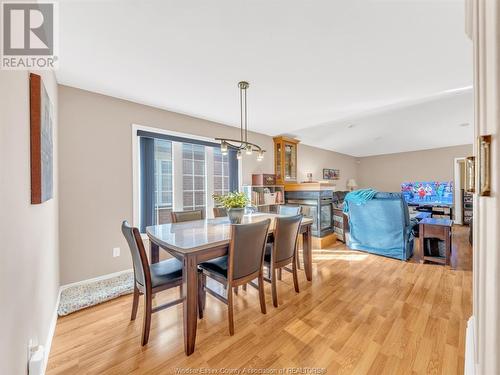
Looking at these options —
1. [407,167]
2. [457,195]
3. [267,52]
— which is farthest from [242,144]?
[457,195]

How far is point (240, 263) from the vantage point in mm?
1875

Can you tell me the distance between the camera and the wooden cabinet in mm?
5062

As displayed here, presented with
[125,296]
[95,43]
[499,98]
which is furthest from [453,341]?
[95,43]

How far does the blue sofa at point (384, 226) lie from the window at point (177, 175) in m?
2.36

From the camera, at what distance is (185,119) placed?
356 cm

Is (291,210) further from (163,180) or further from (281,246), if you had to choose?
(163,180)

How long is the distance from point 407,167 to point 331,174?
8.82 ft

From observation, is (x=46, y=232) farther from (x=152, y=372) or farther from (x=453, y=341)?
(x=453, y=341)

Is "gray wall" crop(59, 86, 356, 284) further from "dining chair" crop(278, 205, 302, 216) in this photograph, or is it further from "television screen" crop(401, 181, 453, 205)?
"television screen" crop(401, 181, 453, 205)

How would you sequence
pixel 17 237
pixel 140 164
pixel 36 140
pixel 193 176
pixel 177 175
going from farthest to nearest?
pixel 193 176
pixel 177 175
pixel 140 164
pixel 36 140
pixel 17 237

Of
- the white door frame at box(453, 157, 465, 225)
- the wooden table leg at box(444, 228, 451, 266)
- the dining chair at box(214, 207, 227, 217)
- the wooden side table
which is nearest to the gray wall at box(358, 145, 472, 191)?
the white door frame at box(453, 157, 465, 225)

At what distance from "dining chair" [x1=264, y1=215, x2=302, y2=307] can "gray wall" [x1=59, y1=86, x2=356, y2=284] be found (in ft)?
6.44

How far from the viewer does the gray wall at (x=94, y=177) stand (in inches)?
98.9

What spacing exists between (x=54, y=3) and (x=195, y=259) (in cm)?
191
